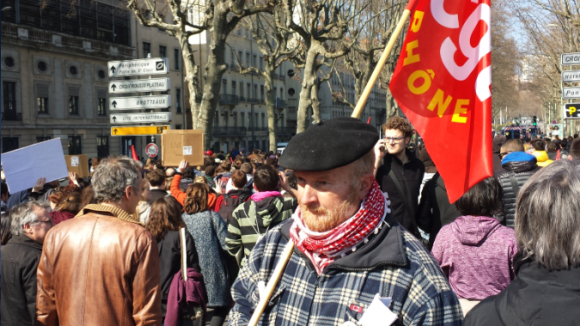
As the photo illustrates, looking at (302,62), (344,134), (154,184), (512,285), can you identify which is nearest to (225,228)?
(154,184)

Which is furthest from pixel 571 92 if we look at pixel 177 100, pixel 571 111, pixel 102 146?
pixel 177 100

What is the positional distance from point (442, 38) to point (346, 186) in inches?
65.3

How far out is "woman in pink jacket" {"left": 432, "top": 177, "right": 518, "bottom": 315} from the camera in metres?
3.86

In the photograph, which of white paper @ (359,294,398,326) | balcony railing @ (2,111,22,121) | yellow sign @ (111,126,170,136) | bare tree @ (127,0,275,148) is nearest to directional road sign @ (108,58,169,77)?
A: yellow sign @ (111,126,170,136)

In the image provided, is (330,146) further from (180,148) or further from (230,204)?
(180,148)

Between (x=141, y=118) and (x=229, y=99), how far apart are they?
48952 mm

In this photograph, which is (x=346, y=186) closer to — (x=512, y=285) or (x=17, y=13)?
(x=512, y=285)

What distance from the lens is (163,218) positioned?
5270mm

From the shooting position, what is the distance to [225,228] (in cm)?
586

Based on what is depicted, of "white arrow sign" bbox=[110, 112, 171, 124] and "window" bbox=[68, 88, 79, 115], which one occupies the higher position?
"window" bbox=[68, 88, 79, 115]

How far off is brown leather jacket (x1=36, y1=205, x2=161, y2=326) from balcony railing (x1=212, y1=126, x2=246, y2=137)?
181ft

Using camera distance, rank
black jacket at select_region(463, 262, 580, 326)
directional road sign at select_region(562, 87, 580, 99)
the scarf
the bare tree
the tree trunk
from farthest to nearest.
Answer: the tree trunk → directional road sign at select_region(562, 87, 580, 99) → the bare tree → the scarf → black jacket at select_region(463, 262, 580, 326)

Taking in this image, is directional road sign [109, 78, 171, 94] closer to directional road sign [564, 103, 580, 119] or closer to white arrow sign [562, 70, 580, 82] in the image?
white arrow sign [562, 70, 580, 82]

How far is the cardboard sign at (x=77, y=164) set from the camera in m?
12.3
